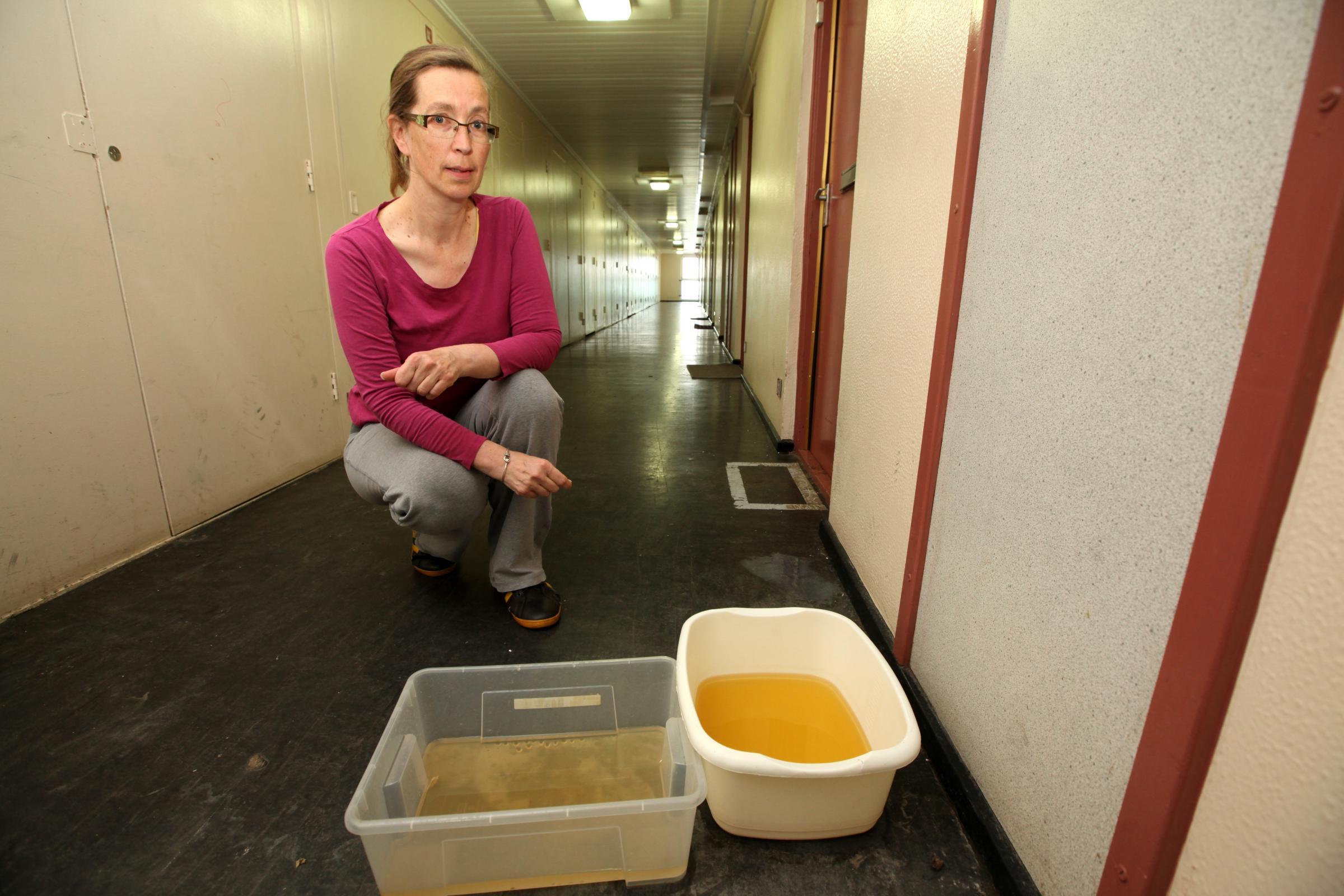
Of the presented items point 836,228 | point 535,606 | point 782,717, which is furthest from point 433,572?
point 836,228

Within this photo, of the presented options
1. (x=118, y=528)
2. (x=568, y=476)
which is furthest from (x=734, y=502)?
(x=118, y=528)

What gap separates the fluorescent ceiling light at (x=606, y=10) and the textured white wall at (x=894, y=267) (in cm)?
280

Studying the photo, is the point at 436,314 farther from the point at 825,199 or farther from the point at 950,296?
the point at 825,199

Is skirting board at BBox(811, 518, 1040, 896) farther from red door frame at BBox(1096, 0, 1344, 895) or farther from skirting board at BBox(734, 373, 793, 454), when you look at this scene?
skirting board at BBox(734, 373, 793, 454)

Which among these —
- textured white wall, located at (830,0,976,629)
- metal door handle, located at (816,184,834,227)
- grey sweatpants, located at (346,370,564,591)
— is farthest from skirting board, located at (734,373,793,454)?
grey sweatpants, located at (346,370,564,591)

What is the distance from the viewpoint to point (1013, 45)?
806 millimetres

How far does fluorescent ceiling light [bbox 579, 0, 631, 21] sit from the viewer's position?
366cm

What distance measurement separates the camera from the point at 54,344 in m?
1.49

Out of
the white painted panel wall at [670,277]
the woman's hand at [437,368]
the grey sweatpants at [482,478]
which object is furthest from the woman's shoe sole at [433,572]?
the white painted panel wall at [670,277]

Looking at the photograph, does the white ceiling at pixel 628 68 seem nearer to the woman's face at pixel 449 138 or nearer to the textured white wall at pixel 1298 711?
the woman's face at pixel 449 138

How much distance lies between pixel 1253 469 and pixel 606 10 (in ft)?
14.3

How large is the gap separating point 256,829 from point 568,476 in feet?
5.48

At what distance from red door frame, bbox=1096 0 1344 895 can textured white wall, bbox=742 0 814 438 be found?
238cm

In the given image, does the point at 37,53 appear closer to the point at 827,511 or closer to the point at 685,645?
the point at 685,645
